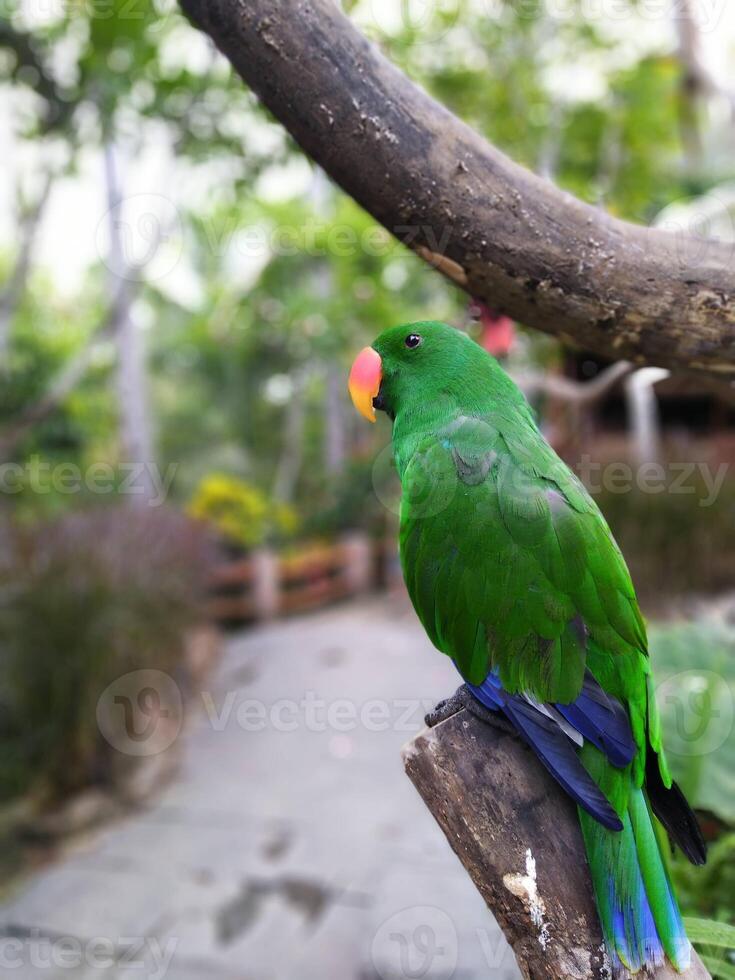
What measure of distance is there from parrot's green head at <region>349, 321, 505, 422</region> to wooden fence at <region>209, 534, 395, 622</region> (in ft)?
18.1

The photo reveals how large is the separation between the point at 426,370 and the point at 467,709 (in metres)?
0.57

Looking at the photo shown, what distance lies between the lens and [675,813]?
1.15 meters

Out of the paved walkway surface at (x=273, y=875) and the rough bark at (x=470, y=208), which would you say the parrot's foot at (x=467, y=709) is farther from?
the paved walkway surface at (x=273, y=875)

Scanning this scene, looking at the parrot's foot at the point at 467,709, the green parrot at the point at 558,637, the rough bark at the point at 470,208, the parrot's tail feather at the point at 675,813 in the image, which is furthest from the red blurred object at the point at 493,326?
the parrot's tail feather at the point at 675,813

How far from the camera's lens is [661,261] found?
49.9 inches

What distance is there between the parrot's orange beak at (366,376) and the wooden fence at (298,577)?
549cm

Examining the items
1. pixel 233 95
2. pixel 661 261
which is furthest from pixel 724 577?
pixel 661 261

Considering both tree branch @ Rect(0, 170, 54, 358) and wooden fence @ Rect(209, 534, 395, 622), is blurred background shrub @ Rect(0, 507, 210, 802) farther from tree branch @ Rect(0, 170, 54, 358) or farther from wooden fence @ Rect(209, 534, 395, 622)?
wooden fence @ Rect(209, 534, 395, 622)

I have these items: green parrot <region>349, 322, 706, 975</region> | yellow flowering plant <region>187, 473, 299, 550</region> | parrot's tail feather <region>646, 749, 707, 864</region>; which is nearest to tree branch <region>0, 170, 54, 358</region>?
green parrot <region>349, 322, 706, 975</region>

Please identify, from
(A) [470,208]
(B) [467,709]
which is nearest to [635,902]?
(B) [467,709]

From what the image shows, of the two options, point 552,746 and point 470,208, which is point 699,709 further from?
point 470,208

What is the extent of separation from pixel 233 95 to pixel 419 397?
10.3ft

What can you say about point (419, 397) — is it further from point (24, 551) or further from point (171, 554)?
point (171, 554)

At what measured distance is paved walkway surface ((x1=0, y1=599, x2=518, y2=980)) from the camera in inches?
116
